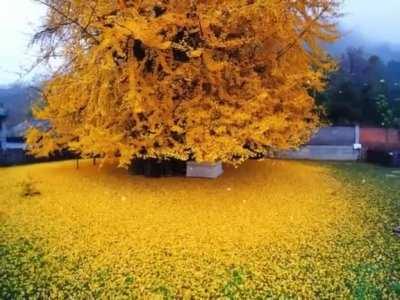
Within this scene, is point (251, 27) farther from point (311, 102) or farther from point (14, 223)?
point (14, 223)

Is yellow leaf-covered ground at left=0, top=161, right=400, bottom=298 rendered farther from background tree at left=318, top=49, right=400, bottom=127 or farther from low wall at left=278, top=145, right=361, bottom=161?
background tree at left=318, top=49, right=400, bottom=127

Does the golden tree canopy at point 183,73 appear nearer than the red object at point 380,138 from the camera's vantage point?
Yes

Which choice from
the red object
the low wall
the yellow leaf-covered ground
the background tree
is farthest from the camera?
the background tree

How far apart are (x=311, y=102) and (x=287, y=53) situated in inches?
49.5

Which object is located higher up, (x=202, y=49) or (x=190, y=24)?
(x=190, y=24)

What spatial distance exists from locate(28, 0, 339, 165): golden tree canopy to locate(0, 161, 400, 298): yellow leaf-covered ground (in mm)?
855

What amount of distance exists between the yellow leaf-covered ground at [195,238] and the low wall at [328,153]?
7.13 meters

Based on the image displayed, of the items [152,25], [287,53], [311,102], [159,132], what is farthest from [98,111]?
[311,102]

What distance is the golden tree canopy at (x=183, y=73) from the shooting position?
710 cm

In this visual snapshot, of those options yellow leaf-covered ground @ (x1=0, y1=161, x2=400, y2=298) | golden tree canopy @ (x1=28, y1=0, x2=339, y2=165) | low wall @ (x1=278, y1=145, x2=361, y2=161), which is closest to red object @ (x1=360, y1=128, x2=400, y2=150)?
low wall @ (x1=278, y1=145, x2=361, y2=161)

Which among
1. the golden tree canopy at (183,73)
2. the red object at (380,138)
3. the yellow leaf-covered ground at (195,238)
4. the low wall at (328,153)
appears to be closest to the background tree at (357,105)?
the red object at (380,138)

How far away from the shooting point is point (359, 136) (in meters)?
18.9

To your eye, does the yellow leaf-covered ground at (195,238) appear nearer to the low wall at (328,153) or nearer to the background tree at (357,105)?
the low wall at (328,153)

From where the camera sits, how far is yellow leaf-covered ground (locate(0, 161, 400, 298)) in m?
3.70
